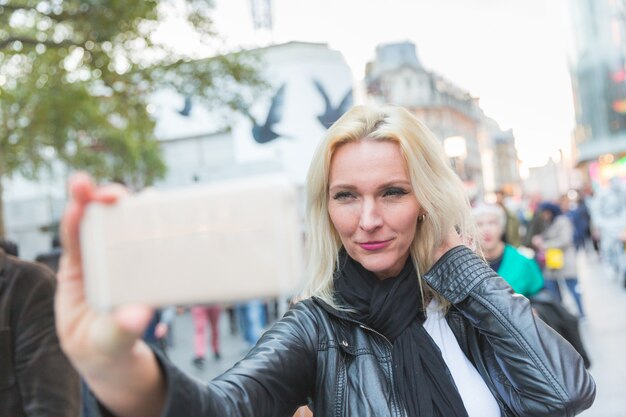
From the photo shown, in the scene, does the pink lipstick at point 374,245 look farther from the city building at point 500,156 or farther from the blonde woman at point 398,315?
the city building at point 500,156

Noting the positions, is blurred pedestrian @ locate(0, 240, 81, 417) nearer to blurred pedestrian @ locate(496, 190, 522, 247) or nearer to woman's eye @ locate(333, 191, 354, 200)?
woman's eye @ locate(333, 191, 354, 200)

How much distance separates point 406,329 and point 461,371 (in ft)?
0.57

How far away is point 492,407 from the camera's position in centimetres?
172

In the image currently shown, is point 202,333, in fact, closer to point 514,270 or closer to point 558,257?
point 558,257

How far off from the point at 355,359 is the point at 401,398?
14cm

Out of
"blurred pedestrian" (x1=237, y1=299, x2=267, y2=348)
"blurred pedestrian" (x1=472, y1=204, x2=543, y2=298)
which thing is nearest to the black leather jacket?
"blurred pedestrian" (x1=472, y1=204, x2=543, y2=298)

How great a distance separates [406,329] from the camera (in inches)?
69.8

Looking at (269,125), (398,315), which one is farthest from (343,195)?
(269,125)

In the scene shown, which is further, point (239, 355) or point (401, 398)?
point (239, 355)

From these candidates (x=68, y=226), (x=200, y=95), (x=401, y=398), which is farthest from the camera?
(x=200, y=95)

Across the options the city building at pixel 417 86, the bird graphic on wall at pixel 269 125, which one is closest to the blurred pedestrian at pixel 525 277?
the bird graphic on wall at pixel 269 125

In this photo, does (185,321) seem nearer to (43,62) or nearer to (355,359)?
(43,62)

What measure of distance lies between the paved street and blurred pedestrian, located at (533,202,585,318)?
517 millimetres

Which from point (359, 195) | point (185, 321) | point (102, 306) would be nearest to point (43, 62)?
point (185, 321)
